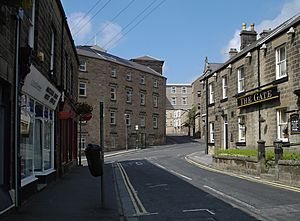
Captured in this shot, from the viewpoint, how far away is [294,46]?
2038 cm

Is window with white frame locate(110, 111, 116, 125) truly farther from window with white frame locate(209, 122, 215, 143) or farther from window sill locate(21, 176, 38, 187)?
window sill locate(21, 176, 38, 187)

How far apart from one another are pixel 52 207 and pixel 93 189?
13.1 ft

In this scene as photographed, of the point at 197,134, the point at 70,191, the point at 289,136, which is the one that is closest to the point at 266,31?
the point at 289,136

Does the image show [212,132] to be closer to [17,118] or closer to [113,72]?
[113,72]

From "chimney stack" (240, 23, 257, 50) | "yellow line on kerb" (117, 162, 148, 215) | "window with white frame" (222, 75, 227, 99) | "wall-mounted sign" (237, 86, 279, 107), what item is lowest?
"yellow line on kerb" (117, 162, 148, 215)

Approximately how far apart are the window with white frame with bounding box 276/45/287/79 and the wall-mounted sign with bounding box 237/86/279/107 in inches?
32.5

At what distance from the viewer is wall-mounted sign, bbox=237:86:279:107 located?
878 inches

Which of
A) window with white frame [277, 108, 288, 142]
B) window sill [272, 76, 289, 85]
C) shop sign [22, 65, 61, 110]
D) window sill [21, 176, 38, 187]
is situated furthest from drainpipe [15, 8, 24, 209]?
window with white frame [277, 108, 288, 142]

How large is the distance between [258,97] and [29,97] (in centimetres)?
Answer: 1575

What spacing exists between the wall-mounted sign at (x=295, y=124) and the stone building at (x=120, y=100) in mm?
31130

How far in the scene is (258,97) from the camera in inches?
950

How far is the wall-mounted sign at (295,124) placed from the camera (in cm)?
1992

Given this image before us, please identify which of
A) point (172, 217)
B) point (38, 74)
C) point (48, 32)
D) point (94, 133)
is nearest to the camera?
point (172, 217)

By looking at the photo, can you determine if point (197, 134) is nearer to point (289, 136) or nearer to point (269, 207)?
point (289, 136)
